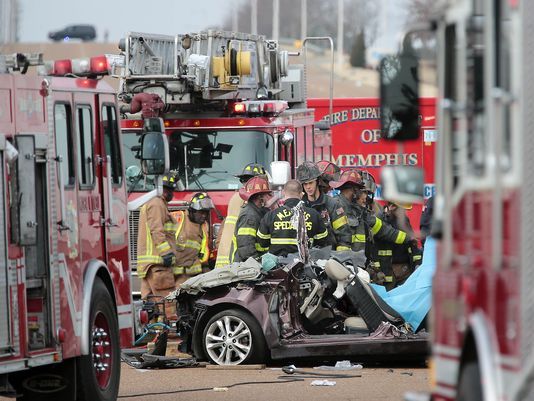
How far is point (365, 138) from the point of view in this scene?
27.1 metres

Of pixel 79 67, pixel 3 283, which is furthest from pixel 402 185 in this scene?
pixel 79 67

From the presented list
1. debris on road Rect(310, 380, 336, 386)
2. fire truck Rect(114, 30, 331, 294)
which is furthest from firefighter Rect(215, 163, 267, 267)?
debris on road Rect(310, 380, 336, 386)

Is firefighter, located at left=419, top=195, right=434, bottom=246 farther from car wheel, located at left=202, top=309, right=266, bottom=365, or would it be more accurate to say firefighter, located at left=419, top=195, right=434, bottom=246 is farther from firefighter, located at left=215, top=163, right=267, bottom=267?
car wheel, located at left=202, top=309, right=266, bottom=365

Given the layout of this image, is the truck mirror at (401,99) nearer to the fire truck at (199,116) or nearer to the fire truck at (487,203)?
the fire truck at (487,203)

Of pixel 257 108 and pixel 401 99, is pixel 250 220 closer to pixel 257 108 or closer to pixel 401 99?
pixel 257 108

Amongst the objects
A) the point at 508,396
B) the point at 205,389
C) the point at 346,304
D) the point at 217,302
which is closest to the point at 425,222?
the point at 346,304

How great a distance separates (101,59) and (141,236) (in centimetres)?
650

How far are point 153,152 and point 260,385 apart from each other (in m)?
2.31

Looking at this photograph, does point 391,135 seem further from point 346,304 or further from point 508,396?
point 346,304

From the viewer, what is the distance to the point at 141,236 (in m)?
18.3

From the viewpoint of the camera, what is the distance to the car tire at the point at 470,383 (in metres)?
6.60

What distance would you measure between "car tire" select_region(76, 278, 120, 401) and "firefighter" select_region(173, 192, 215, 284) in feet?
20.8

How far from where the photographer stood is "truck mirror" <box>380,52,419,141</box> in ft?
24.0

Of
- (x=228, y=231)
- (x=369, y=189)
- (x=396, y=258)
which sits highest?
(x=369, y=189)
